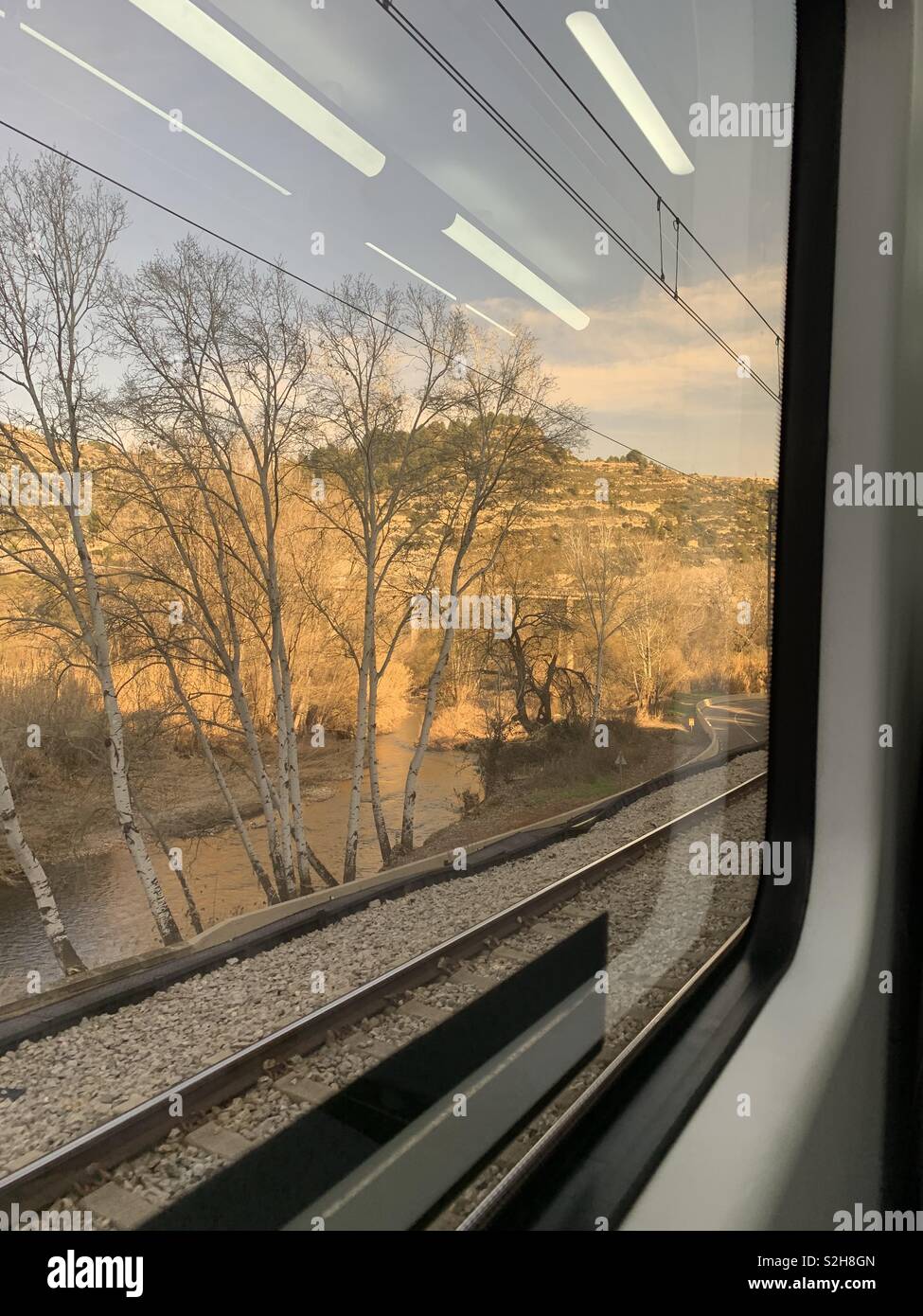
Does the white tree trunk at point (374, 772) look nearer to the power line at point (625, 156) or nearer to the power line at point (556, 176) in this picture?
the power line at point (556, 176)

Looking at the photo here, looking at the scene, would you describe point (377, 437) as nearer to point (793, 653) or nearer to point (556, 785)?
point (556, 785)

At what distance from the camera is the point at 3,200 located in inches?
65.9

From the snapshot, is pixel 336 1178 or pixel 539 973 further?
pixel 539 973

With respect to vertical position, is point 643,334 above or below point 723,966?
above

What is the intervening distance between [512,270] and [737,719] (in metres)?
1.59

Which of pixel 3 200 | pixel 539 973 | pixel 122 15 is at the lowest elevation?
pixel 539 973

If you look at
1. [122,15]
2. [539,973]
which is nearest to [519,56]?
[122,15]

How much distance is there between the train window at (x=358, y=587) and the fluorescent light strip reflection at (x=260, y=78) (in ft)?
0.04

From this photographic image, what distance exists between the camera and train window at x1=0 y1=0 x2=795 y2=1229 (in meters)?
1.64

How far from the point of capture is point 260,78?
1.96m

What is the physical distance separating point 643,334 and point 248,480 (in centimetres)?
156

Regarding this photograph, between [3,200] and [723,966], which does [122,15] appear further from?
[723,966]

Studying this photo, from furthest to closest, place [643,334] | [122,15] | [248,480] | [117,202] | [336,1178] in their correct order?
[248,480]
[643,334]
[117,202]
[122,15]
[336,1178]
